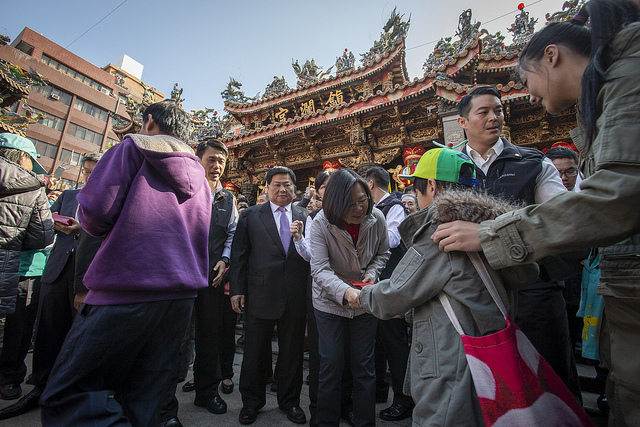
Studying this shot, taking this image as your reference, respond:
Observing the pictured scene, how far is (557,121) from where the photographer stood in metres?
6.21

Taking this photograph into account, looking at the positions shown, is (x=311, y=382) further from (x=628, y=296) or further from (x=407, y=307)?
(x=628, y=296)

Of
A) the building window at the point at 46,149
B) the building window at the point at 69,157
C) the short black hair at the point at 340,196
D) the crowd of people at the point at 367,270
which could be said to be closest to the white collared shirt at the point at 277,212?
the crowd of people at the point at 367,270

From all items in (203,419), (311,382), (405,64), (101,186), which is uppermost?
(405,64)

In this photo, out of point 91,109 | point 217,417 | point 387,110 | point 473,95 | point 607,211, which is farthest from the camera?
point 91,109

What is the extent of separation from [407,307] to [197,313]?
2002mm

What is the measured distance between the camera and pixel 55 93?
25375 millimetres

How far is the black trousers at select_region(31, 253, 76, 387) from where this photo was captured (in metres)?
2.32

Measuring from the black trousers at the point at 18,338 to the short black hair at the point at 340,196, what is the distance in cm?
302

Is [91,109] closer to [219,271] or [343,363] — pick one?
[219,271]

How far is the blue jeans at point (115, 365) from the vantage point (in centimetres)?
100

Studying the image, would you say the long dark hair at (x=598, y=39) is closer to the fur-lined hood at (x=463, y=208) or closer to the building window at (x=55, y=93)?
the fur-lined hood at (x=463, y=208)

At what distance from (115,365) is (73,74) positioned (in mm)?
38478

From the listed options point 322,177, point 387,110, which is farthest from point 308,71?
point 322,177

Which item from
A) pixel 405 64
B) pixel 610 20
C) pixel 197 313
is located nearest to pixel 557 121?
pixel 405 64
